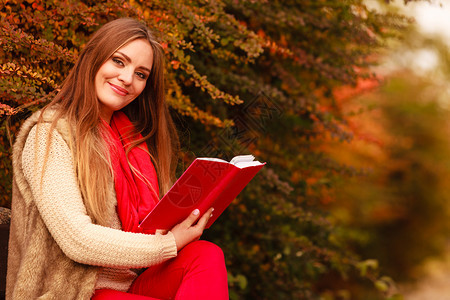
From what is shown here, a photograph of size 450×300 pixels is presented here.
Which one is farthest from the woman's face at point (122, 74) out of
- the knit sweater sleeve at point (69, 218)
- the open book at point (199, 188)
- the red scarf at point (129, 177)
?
the open book at point (199, 188)

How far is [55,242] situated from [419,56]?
10.5 m

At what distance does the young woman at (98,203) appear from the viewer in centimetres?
161

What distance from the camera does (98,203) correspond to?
1.72 meters

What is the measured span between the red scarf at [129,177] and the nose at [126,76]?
0.17 m

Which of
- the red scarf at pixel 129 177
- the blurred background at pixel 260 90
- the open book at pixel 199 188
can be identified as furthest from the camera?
the blurred background at pixel 260 90

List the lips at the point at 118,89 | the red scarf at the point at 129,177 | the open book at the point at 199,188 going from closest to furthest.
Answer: the open book at the point at 199,188 < the red scarf at the point at 129,177 < the lips at the point at 118,89

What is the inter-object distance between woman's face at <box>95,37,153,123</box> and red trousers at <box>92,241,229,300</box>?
0.60m

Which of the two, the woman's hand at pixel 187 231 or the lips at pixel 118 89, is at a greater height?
the lips at pixel 118 89

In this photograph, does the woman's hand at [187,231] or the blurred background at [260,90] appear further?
the blurred background at [260,90]

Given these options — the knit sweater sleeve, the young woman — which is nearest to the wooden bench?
the young woman

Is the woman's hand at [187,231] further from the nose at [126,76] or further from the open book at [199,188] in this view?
the nose at [126,76]

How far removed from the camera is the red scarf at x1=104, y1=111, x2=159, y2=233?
5.95ft

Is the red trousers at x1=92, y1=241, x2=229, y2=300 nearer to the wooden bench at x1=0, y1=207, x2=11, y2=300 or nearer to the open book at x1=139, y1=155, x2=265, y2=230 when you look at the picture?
the open book at x1=139, y1=155, x2=265, y2=230

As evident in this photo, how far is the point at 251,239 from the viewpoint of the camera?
3.55 m
